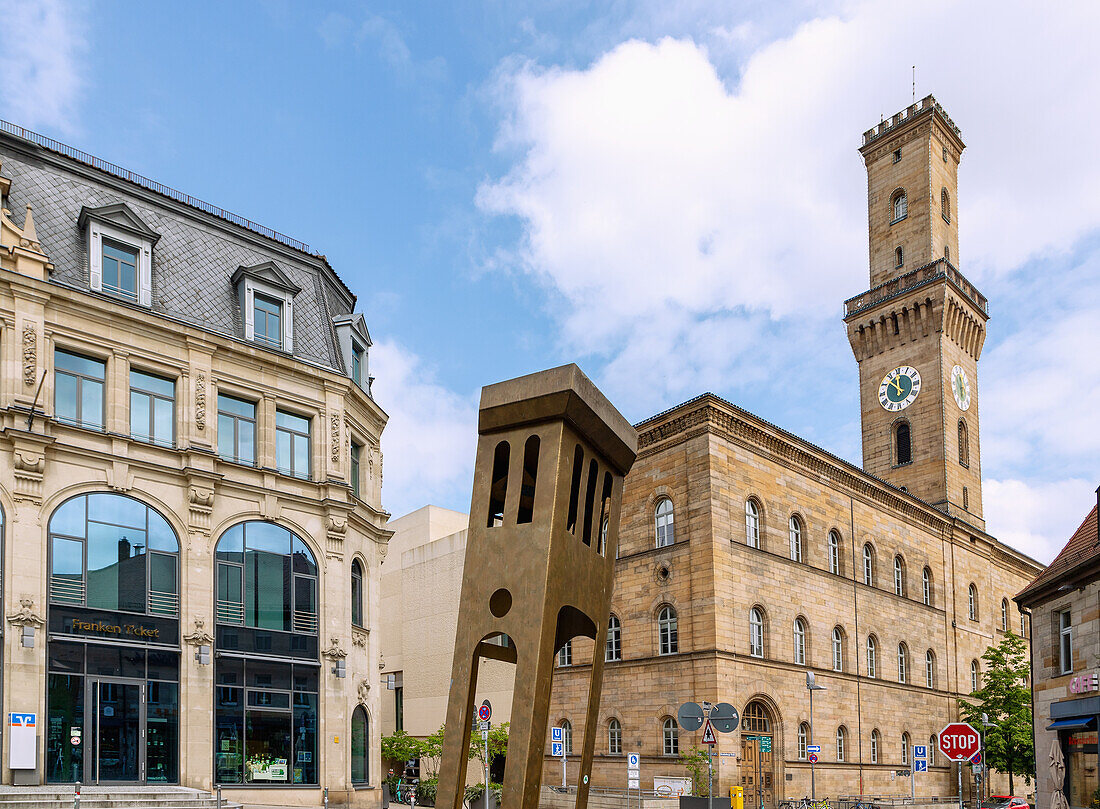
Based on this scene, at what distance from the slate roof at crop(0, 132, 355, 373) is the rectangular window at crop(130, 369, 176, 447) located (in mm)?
2020

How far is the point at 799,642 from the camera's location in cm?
4397

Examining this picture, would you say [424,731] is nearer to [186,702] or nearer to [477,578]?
[186,702]

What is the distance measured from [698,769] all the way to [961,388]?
126ft

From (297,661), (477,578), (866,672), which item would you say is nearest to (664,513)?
(866,672)

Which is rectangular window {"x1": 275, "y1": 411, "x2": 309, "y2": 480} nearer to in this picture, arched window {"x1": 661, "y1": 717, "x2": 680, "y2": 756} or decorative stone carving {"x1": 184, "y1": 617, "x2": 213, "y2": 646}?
decorative stone carving {"x1": 184, "y1": 617, "x2": 213, "y2": 646}

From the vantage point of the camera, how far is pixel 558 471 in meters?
10.7

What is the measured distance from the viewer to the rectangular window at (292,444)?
33.5 metres

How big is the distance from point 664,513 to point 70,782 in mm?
23320

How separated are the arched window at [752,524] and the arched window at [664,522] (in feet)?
9.53

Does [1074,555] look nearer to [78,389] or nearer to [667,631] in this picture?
[667,631]

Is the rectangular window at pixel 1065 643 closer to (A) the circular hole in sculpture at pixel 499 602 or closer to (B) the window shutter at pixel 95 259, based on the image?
(A) the circular hole in sculpture at pixel 499 602

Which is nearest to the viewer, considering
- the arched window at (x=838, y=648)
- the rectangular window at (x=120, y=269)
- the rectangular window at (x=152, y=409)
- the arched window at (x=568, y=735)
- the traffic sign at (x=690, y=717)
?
the traffic sign at (x=690, y=717)

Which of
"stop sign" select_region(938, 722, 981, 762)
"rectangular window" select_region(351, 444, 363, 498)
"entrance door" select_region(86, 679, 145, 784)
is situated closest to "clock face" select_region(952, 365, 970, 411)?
"rectangular window" select_region(351, 444, 363, 498)

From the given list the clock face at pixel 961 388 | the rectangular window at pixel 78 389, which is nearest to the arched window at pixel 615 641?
the rectangular window at pixel 78 389
